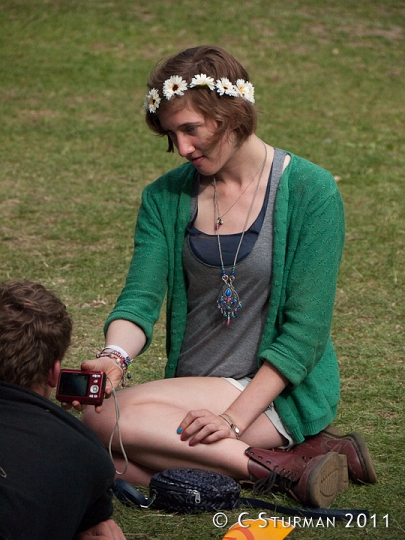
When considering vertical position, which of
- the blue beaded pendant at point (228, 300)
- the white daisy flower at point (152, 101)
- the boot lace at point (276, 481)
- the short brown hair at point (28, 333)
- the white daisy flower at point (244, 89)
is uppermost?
the white daisy flower at point (244, 89)

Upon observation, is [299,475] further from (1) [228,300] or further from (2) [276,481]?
(1) [228,300]

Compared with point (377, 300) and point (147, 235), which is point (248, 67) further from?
point (147, 235)

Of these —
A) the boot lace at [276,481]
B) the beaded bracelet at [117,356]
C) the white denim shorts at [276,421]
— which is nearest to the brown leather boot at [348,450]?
the white denim shorts at [276,421]

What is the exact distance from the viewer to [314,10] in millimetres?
12688

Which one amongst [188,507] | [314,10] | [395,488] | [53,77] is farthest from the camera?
[314,10]

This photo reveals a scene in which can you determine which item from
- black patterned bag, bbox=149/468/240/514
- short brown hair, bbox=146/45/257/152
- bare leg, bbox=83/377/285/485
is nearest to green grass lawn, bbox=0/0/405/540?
black patterned bag, bbox=149/468/240/514

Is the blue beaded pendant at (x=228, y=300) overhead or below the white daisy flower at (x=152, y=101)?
below

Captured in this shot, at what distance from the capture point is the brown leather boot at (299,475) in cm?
309

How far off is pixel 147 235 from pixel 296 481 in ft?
3.67

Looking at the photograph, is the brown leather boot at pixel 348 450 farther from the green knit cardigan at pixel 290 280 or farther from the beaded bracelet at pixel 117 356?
the beaded bracelet at pixel 117 356

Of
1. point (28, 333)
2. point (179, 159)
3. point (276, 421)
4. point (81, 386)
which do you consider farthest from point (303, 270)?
point (179, 159)

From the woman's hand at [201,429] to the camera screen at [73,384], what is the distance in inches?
17.0

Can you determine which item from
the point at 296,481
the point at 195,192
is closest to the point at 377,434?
the point at 296,481

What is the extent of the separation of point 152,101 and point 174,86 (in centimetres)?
11
